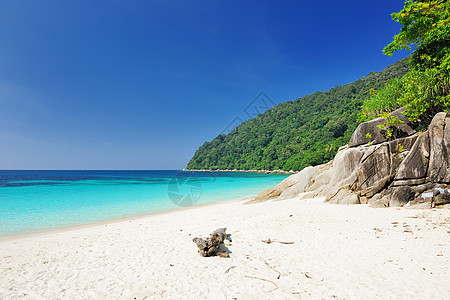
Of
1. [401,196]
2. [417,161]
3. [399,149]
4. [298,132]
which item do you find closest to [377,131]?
[399,149]

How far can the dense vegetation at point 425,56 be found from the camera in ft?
32.4

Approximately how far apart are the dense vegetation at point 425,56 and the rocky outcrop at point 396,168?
35.6 inches

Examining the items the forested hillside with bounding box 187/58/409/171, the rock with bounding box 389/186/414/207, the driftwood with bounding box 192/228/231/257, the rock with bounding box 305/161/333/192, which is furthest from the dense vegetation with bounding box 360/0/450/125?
the forested hillside with bounding box 187/58/409/171

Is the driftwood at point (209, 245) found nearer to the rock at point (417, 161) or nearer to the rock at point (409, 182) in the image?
the rock at point (409, 182)

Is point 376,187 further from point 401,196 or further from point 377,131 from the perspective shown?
point 377,131

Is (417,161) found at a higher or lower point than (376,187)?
higher

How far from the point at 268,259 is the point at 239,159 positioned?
113290 millimetres

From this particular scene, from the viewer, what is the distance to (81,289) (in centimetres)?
389

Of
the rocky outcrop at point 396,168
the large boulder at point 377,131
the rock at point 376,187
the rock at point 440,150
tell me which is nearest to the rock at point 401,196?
the rocky outcrop at point 396,168

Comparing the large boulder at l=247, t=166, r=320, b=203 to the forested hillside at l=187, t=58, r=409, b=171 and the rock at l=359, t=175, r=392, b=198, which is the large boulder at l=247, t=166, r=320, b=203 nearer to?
the rock at l=359, t=175, r=392, b=198

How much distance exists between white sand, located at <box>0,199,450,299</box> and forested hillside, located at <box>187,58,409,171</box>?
215 ft

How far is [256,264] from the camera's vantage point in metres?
4.74

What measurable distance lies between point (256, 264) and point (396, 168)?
9.68m

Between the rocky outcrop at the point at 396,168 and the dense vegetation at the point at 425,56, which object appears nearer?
the rocky outcrop at the point at 396,168
